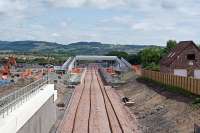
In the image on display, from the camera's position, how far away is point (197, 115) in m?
39.6

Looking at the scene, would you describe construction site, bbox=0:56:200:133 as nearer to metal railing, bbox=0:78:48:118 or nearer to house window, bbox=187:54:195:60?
metal railing, bbox=0:78:48:118

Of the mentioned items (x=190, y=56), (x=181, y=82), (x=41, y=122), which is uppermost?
(x=190, y=56)

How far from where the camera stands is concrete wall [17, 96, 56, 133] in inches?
1069

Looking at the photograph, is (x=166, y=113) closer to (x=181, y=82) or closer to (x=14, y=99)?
(x=181, y=82)

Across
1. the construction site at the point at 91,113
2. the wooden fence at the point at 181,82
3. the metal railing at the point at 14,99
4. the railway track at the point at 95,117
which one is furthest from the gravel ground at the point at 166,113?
the metal railing at the point at 14,99

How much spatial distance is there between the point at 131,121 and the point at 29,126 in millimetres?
20256

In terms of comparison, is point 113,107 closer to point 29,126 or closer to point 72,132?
point 72,132

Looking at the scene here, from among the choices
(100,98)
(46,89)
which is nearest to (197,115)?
(46,89)

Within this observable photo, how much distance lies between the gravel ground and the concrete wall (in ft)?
23.6

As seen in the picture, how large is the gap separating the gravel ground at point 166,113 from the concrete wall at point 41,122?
23.6 feet

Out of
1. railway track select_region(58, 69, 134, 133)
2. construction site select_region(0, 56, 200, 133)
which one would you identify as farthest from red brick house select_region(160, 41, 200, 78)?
railway track select_region(58, 69, 134, 133)

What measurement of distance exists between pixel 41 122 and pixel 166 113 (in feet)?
54.4

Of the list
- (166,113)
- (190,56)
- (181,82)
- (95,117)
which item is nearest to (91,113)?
(95,117)

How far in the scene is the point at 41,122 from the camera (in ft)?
108
